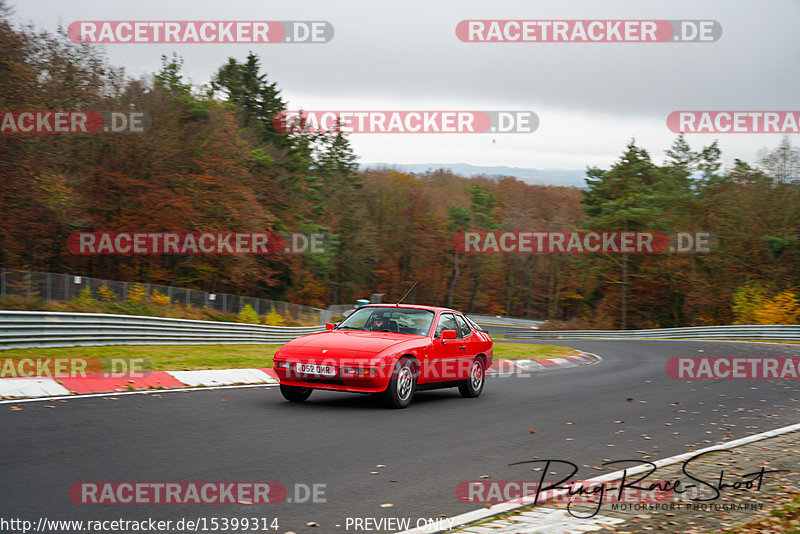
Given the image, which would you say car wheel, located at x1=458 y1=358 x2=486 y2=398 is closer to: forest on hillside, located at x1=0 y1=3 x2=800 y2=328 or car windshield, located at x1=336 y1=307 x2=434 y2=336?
car windshield, located at x1=336 y1=307 x2=434 y2=336

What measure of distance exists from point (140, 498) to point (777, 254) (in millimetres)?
62340

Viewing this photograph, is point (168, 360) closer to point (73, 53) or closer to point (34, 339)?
point (34, 339)

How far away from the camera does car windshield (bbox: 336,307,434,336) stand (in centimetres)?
1256

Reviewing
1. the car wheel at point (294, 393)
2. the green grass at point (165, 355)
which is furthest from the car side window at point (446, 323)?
the green grass at point (165, 355)

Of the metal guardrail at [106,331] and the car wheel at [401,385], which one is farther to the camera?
the metal guardrail at [106,331]

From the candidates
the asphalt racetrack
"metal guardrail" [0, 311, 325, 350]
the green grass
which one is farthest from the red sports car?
"metal guardrail" [0, 311, 325, 350]

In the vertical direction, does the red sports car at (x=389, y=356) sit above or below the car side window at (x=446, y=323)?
below

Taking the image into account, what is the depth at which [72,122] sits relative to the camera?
118ft

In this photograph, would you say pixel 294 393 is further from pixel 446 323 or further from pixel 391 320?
pixel 446 323

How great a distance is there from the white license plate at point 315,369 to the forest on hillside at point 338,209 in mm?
21120

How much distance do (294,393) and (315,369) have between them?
0.94 m

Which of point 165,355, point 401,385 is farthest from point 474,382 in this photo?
point 165,355

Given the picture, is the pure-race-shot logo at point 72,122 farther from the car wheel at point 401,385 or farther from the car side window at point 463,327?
the car wheel at point 401,385

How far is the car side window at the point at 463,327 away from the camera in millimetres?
13750
